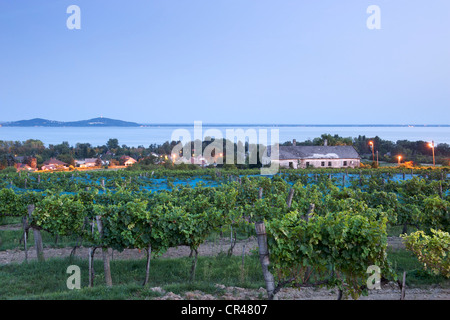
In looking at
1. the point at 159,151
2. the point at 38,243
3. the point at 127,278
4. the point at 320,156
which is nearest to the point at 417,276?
the point at 127,278

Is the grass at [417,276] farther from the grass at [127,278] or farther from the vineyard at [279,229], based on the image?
the grass at [127,278]

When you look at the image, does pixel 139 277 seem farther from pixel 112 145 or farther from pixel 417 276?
pixel 112 145

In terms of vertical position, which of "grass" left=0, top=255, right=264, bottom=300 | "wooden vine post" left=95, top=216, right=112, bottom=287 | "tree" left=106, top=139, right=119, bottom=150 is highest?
"tree" left=106, top=139, right=119, bottom=150

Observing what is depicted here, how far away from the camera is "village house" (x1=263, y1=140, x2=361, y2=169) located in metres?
43.6

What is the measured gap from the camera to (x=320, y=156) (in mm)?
44719

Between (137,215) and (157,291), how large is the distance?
6.56 feet

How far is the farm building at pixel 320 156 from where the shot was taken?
43.6m

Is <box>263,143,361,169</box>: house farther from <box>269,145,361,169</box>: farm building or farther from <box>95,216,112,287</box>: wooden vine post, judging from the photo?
<box>95,216,112,287</box>: wooden vine post

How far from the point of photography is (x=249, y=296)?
21.9 feet

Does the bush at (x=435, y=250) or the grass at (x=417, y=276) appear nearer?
the bush at (x=435, y=250)

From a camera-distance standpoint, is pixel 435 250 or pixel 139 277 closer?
pixel 435 250

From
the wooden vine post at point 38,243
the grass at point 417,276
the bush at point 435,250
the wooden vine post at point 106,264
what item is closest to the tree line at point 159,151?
the wooden vine post at point 38,243

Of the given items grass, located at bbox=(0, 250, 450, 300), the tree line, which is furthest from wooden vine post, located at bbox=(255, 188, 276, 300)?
the tree line
